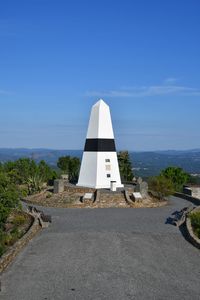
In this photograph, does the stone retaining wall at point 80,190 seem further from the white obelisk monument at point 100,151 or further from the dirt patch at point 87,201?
the white obelisk monument at point 100,151

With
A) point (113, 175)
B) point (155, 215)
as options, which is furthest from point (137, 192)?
point (155, 215)

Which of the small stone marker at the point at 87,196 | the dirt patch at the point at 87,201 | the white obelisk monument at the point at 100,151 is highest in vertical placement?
the white obelisk monument at the point at 100,151

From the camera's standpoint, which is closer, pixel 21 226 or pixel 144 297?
pixel 144 297

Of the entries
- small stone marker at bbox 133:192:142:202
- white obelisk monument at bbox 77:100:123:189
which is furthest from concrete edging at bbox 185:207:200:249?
white obelisk monument at bbox 77:100:123:189

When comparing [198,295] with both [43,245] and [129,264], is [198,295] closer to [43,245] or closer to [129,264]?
[129,264]

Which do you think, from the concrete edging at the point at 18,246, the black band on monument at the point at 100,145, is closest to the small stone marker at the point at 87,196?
the black band on monument at the point at 100,145

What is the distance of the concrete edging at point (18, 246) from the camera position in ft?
45.3

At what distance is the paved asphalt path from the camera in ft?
38.4

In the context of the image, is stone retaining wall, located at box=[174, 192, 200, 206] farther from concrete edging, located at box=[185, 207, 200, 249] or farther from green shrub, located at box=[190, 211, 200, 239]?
green shrub, located at box=[190, 211, 200, 239]

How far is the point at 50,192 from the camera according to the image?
1252 inches

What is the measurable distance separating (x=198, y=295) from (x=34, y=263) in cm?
551

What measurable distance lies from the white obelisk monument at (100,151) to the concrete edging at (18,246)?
11131mm

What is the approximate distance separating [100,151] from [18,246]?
16.2 metres

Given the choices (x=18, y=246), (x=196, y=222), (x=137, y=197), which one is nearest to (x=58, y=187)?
(x=137, y=197)
